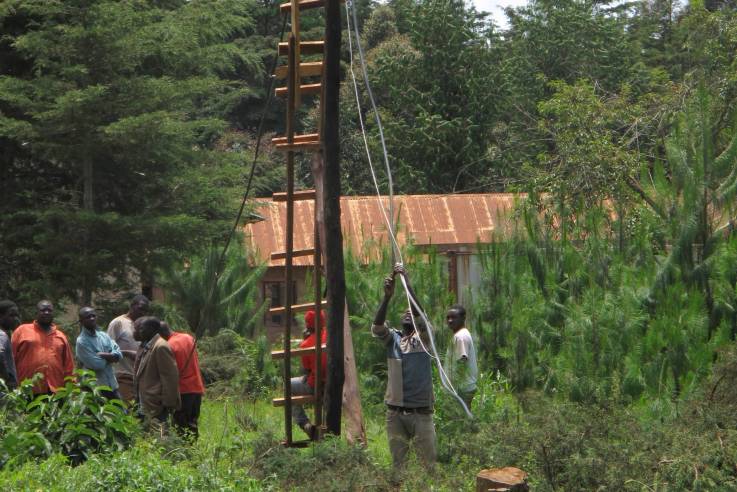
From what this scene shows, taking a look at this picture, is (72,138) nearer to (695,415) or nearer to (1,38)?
(1,38)

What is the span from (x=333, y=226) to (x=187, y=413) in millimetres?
2330

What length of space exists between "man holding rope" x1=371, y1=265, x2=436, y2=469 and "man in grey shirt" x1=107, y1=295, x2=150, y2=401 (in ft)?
11.3

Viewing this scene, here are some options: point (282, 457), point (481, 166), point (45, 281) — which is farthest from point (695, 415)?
point (481, 166)

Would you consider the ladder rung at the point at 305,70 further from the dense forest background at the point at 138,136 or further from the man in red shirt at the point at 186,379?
the dense forest background at the point at 138,136

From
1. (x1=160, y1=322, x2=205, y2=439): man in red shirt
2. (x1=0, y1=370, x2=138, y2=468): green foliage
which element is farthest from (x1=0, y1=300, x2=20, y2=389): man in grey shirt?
(x1=160, y1=322, x2=205, y2=439): man in red shirt

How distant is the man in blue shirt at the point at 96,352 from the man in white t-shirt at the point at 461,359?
314 cm

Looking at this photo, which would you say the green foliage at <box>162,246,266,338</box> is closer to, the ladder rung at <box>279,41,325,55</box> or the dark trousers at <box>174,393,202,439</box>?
the dark trousers at <box>174,393,202,439</box>

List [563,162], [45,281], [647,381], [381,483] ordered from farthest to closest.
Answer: [563,162], [45,281], [647,381], [381,483]

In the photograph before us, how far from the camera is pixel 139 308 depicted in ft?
37.8

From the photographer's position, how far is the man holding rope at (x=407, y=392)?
898 centimetres

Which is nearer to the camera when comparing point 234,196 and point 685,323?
point 685,323

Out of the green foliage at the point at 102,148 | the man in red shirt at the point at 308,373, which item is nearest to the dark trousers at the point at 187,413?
the man in red shirt at the point at 308,373

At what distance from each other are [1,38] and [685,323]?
11810 millimetres

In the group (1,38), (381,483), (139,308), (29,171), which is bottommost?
(381,483)
